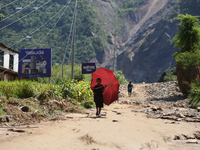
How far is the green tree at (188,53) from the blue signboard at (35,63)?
15.5 metres

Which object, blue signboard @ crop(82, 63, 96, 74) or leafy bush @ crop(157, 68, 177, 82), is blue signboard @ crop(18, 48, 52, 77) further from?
leafy bush @ crop(157, 68, 177, 82)

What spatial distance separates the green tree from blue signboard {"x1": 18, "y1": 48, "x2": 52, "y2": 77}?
50.8 feet

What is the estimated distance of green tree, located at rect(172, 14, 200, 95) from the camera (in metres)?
17.4

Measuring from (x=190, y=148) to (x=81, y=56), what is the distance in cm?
10371

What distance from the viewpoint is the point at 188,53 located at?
17.6 m

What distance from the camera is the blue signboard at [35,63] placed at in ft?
90.0

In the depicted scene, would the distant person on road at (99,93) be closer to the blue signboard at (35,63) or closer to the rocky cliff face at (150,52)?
the blue signboard at (35,63)

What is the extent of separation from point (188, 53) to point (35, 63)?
1795 cm

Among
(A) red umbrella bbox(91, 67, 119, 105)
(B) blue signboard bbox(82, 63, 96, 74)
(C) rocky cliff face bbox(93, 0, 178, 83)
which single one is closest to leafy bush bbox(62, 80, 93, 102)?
(A) red umbrella bbox(91, 67, 119, 105)

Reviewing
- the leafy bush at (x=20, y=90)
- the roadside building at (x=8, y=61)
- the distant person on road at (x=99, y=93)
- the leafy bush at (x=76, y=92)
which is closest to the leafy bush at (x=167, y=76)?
the roadside building at (x=8, y=61)

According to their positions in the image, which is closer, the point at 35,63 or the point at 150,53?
the point at 35,63

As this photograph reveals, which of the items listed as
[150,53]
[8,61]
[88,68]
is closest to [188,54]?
[88,68]

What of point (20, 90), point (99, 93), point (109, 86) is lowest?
point (99, 93)

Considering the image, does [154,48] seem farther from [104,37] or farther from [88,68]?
[88,68]
